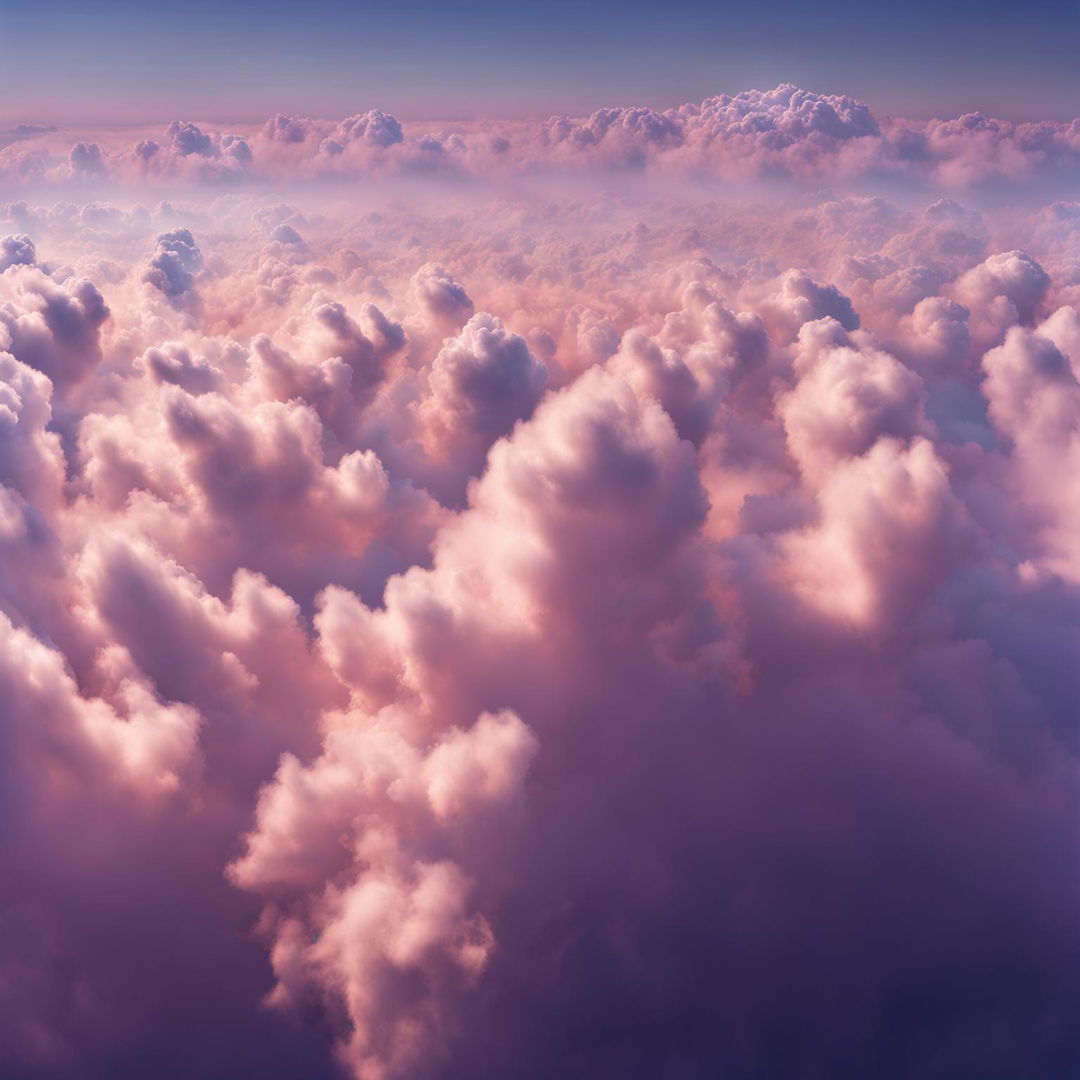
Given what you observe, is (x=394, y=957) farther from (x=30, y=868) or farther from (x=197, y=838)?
(x=30, y=868)

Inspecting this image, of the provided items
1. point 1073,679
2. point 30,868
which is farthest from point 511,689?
point 1073,679

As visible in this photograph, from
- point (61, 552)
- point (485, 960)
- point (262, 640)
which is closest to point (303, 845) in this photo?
point (485, 960)

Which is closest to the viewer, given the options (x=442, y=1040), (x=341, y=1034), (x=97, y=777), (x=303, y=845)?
(x=442, y=1040)

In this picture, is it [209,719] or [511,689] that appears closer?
[209,719]

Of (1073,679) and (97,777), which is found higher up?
(1073,679)

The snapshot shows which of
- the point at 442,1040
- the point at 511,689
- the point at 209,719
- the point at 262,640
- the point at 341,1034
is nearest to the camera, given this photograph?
the point at 442,1040

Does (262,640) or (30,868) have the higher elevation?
(262,640)

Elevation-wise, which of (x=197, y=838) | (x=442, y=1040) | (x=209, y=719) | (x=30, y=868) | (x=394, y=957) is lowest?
(x=442, y=1040)

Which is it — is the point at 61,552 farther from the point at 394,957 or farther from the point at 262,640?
the point at 394,957

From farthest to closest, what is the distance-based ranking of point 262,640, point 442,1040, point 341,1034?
1. point 262,640
2. point 341,1034
3. point 442,1040
